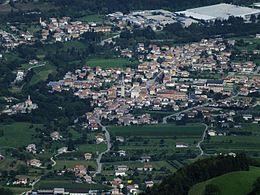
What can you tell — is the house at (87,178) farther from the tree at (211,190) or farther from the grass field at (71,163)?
the tree at (211,190)

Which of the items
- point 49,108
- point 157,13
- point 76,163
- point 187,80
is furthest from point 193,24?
point 76,163

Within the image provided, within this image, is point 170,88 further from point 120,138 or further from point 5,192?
point 5,192

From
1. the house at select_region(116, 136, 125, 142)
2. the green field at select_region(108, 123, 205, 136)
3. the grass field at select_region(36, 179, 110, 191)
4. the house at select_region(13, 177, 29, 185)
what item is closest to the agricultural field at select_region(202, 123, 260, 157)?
the green field at select_region(108, 123, 205, 136)

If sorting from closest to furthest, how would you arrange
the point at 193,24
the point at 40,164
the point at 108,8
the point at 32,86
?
the point at 40,164, the point at 32,86, the point at 193,24, the point at 108,8

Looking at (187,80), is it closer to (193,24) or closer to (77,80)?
(77,80)

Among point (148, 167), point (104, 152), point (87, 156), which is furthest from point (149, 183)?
point (104, 152)
